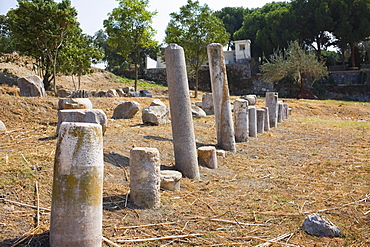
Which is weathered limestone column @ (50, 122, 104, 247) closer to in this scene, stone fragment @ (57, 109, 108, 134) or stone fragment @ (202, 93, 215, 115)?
stone fragment @ (57, 109, 108, 134)

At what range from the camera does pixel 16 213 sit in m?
4.48

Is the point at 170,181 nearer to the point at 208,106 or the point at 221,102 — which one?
the point at 221,102

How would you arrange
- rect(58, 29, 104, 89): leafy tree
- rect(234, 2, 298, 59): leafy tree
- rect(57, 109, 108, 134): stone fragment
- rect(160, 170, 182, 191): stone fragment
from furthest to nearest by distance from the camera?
1. rect(234, 2, 298, 59): leafy tree
2. rect(58, 29, 104, 89): leafy tree
3. rect(57, 109, 108, 134): stone fragment
4. rect(160, 170, 182, 191): stone fragment

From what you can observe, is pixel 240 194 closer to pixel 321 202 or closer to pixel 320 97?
pixel 321 202

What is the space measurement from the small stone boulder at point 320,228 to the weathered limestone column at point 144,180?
2124 mm

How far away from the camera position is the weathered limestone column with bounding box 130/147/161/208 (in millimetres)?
5172

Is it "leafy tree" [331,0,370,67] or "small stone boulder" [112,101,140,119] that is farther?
"leafy tree" [331,0,370,67]

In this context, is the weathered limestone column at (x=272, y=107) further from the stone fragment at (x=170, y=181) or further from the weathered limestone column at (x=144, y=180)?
the weathered limestone column at (x=144, y=180)

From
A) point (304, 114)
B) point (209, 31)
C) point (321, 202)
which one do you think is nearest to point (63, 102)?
point (321, 202)

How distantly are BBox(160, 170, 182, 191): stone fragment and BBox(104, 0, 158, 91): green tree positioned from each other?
20.6m

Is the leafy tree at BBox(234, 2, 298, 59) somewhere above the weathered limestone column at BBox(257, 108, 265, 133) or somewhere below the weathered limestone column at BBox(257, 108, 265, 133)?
above

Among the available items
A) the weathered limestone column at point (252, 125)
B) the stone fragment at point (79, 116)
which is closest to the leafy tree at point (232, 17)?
the weathered limestone column at point (252, 125)

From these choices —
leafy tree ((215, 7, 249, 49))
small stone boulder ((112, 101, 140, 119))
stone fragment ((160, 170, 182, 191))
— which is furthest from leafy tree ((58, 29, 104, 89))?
leafy tree ((215, 7, 249, 49))

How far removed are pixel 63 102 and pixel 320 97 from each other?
30900 millimetres
